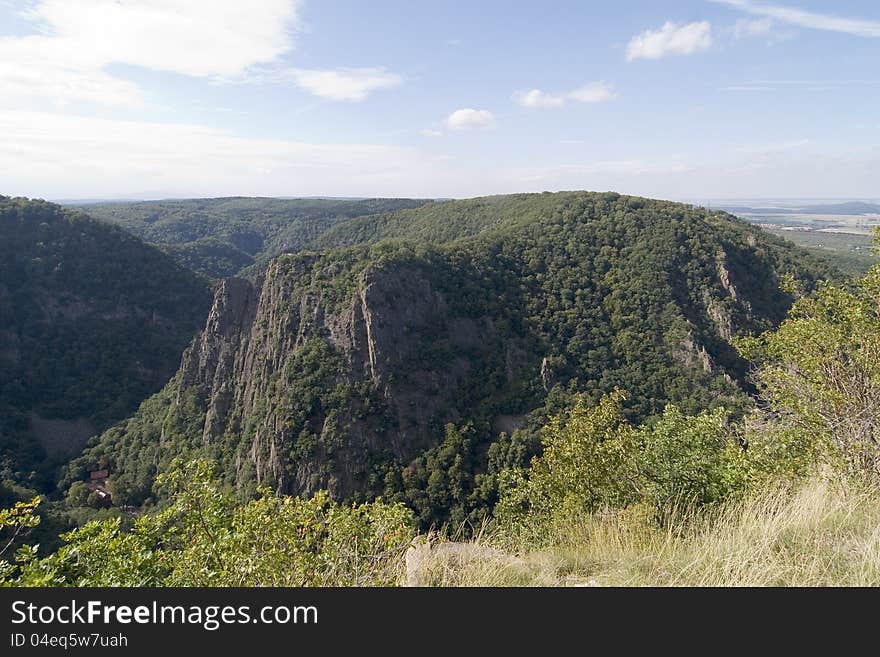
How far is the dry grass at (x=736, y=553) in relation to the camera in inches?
239

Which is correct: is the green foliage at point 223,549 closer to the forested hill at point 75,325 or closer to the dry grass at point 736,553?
the dry grass at point 736,553

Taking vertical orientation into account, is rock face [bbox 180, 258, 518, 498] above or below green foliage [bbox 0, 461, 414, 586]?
below

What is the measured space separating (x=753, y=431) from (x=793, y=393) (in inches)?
79.4

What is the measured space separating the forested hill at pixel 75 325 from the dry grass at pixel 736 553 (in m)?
85.8

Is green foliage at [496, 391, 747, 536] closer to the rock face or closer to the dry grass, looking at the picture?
the dry grass

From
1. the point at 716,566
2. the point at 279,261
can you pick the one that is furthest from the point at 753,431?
the point at 279,261

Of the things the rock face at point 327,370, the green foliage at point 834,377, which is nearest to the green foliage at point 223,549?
the green foliage at point 834,377

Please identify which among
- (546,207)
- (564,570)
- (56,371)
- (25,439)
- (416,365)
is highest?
(546,207)

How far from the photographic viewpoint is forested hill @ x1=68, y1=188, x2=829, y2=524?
54.0 metres

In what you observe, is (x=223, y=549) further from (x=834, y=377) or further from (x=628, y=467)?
(x=834, y=377)

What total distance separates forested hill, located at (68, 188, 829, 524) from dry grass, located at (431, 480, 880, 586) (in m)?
41.8

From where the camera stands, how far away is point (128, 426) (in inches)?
2820

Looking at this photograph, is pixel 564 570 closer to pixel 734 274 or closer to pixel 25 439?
pixel 734 274

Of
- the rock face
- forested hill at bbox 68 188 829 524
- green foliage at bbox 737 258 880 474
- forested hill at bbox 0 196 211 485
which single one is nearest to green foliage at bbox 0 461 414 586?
green foliage at bbox 737 258 880 474
